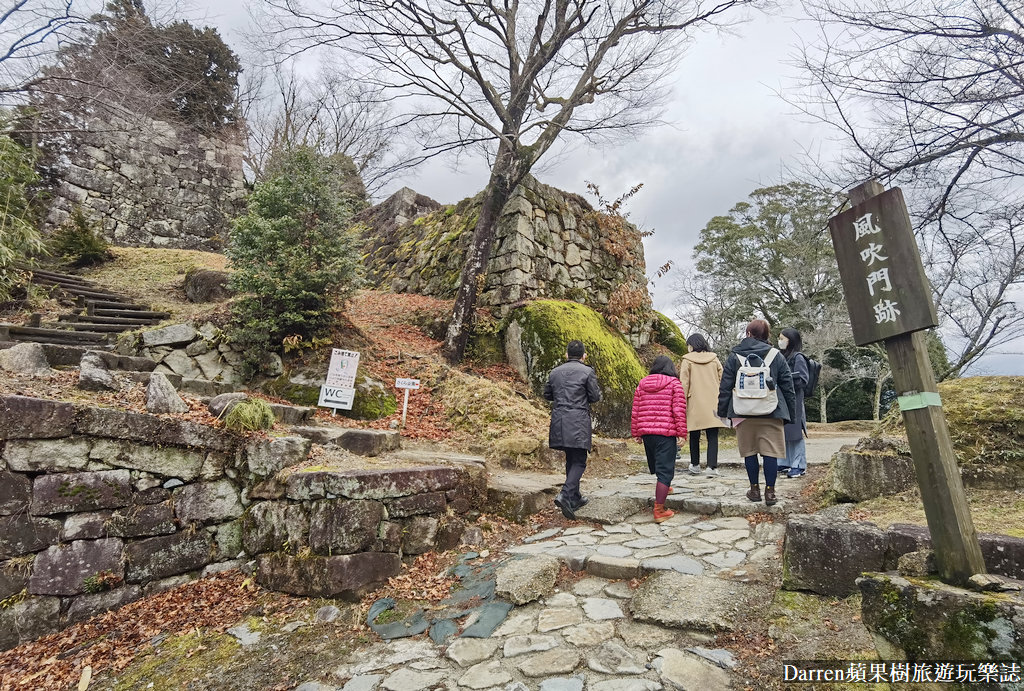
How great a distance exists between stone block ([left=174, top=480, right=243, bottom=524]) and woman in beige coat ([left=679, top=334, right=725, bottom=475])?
5258 mm

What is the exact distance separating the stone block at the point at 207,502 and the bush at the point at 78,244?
11.4 meters

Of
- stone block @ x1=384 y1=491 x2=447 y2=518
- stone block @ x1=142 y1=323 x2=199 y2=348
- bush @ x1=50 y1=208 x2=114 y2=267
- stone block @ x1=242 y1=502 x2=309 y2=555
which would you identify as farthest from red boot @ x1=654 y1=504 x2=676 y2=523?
bush @ x1=50 y1=208 x2=114 y2=267

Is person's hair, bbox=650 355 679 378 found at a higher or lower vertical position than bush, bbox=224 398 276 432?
higher

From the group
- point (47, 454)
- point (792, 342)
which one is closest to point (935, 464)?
point (792, 342)

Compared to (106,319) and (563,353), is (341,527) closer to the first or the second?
(563,353)

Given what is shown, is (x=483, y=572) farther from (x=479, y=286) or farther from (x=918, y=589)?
(x=479, y=286)

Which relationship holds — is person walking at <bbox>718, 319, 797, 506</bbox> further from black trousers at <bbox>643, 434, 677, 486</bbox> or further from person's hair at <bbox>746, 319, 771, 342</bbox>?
black trousers at <bbox>643, 434, 677, 486</bbox>

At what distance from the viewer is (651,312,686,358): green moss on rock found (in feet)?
40.2

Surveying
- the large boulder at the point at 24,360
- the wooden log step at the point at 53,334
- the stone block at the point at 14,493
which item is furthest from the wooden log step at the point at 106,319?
the stone block at the point at 14,493

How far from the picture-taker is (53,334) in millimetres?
6953

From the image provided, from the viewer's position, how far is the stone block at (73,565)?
3379 mm

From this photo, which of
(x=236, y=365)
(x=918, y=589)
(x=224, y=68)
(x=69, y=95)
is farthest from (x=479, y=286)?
(x=224, y=68)

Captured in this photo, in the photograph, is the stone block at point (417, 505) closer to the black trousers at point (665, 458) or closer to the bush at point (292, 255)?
Answer: the black trousers at point (665, 458)

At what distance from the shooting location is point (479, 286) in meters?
9.55
